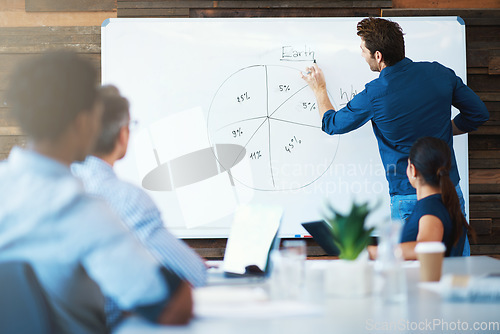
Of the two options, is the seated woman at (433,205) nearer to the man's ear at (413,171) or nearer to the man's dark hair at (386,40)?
the man's ear at (413,171)

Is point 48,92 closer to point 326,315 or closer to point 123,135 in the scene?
point 123,135

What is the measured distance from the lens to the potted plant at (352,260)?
4.03 ft

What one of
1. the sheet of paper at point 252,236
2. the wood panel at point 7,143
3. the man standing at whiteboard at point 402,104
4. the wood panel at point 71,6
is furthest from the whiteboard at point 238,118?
the sheet of paper at point 252,236

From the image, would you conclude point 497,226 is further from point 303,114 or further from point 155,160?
point 155,160

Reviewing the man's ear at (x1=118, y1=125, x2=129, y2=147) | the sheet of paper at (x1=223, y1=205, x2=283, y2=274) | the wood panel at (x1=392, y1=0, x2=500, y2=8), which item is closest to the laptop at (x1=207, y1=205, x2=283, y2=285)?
the sheet of paper at (x1=223, y1=205, x2=283, y2=274)

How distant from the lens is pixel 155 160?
3.04 metres

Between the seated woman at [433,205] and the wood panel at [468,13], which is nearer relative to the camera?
the seated woman at [433,205]

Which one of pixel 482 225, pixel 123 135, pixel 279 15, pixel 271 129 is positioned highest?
pixel 279 15

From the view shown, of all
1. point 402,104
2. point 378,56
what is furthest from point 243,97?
point 402,104

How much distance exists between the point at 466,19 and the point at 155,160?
203 cm

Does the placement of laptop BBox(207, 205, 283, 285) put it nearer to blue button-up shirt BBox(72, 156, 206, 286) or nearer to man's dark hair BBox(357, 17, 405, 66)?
blue button-up shirt BBox(72, 156, 206, 286)

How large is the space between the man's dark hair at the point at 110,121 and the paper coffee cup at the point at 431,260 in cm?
84

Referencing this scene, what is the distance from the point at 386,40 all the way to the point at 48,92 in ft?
6.39

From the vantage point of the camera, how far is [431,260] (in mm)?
1356
